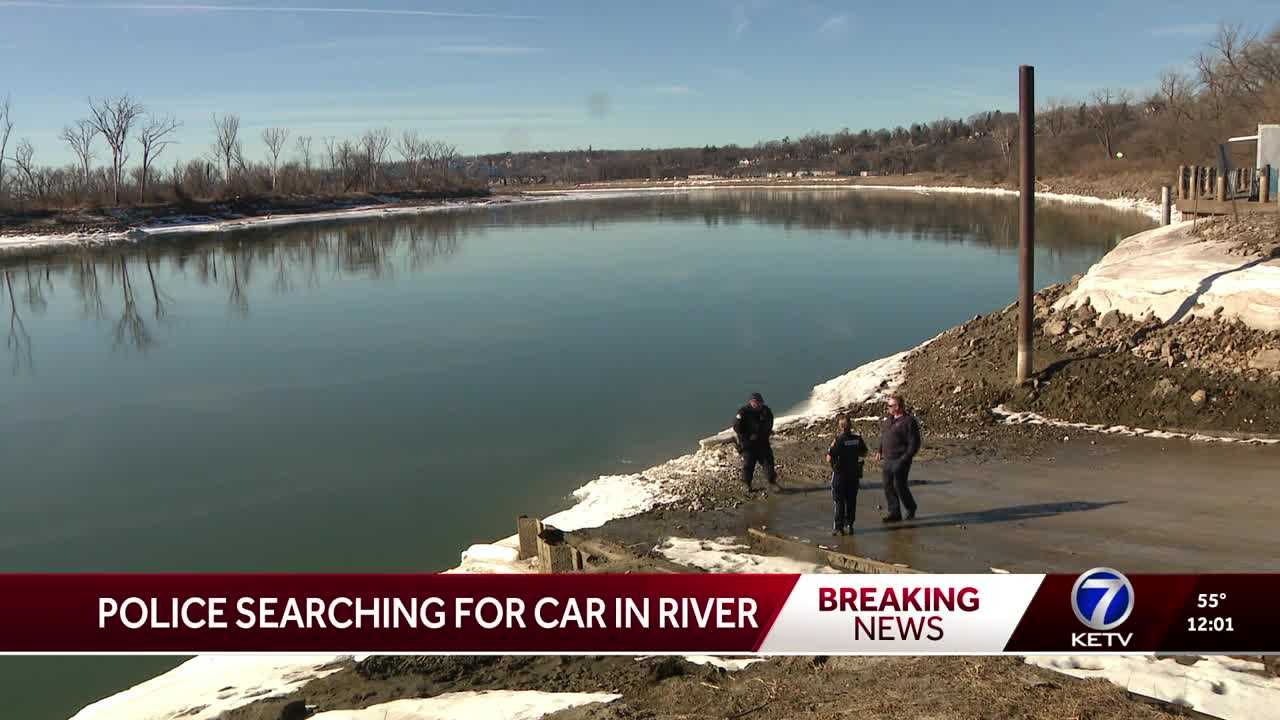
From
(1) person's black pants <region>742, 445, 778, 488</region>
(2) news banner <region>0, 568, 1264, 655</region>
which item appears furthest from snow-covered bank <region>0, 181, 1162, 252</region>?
(2) news banner <region>0, 568, 1264, 655</region>

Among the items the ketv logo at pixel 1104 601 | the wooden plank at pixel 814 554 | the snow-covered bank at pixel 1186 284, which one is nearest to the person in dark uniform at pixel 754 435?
the wooden plank at pixel 814 554

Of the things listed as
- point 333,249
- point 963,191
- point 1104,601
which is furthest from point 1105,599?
point 963,191

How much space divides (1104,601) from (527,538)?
7.13 m

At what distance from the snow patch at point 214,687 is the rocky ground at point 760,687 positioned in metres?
0.35

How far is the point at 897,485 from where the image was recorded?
38.2 feet

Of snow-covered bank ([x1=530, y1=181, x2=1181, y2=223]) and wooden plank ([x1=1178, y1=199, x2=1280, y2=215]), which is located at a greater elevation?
snow-covered bank ([x1=530, y1=181, x2=1181, y2=223])

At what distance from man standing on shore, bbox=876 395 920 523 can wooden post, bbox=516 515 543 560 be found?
13.3 feet

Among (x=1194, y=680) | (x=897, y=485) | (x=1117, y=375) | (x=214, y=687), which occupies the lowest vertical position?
(x=214, y=687)

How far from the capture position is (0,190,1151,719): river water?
47.6ft

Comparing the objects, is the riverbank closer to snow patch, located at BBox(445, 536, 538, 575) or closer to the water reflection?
snow patch, located at BBox(445, 536, 538, 575)

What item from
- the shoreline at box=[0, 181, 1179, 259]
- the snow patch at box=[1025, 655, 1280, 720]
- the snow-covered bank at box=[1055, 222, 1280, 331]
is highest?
the shoreline at box=[0, 181, 1179, 259]

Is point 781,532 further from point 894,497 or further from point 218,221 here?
point 218,221

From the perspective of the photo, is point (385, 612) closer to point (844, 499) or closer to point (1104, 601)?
point (1104, 601)

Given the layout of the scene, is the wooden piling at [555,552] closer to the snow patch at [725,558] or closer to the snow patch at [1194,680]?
the snow patch at [725,558]
